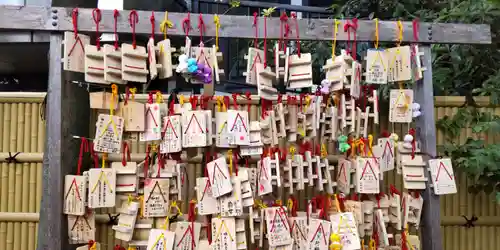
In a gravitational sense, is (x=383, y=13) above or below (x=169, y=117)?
above

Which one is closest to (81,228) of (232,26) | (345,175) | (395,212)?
(232,26)

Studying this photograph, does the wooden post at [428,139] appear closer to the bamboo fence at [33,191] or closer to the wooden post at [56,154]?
the bamboo fence at [33,191]

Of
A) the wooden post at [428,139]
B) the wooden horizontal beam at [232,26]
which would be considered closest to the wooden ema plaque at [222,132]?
the wooden horizontal beam at [232,26]

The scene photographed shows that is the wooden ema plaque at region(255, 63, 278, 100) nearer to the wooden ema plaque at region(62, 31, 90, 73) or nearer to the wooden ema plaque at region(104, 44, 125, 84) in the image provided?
the wooden ema plaque at region(104, 44, 125, 84)

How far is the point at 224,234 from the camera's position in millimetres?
2104

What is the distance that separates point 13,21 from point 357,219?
5.75 ft

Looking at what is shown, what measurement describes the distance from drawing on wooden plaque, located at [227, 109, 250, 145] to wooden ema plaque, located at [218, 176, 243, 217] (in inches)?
6.6

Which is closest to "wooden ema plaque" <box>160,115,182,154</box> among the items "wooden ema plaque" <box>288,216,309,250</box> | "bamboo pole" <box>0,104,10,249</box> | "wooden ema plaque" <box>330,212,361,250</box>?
"wooden ema plaque" <box>288,216,309,250</box>

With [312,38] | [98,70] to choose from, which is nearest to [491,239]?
[312,38]

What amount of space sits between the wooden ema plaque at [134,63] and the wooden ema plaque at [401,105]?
1176 mm

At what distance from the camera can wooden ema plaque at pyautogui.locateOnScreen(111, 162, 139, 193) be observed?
216cm

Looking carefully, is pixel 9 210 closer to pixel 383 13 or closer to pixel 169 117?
pixel 169 117

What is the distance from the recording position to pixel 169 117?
85.0 inches

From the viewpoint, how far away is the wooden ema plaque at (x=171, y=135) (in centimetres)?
212
